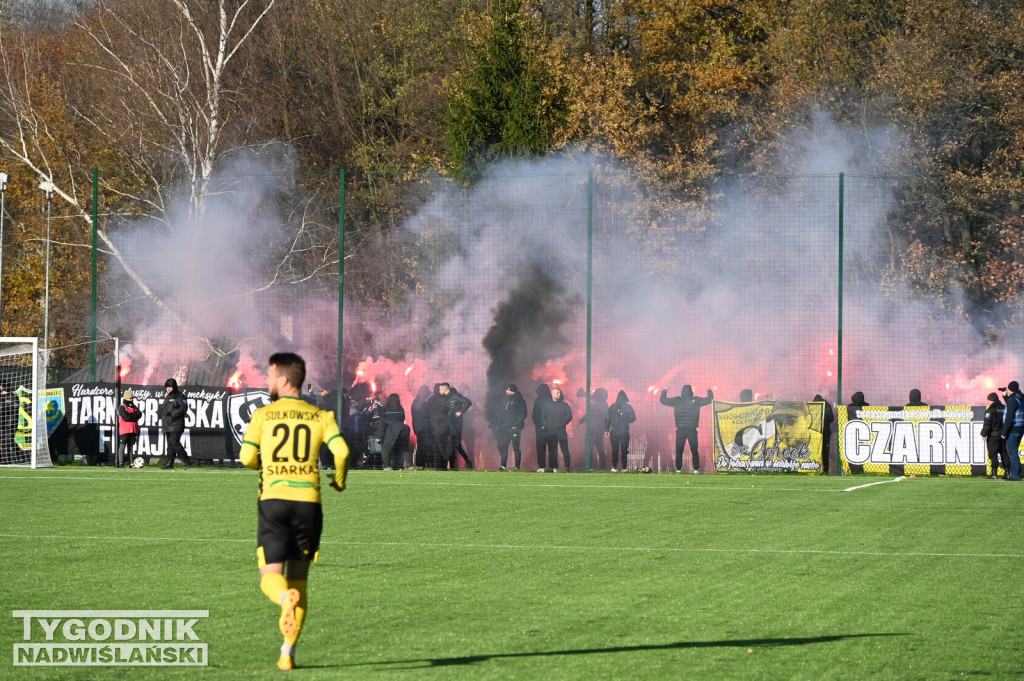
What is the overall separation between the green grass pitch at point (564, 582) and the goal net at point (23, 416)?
6.39 m

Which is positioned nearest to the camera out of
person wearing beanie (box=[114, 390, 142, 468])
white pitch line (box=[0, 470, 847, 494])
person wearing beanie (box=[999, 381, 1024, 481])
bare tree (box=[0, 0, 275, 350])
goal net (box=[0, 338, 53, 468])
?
white pitch line (box=[0, 470, 847, 494])

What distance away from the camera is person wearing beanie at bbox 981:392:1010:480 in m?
22.0

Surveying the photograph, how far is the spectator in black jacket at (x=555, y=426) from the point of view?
1011 inches

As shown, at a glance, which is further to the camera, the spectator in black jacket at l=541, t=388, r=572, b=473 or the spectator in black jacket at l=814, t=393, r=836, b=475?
the spectator in black jacket at l=541, t=388, r=572, b=473

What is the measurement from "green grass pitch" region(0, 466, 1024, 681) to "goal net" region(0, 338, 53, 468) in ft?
21.0

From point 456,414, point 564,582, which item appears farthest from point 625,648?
point 456,414

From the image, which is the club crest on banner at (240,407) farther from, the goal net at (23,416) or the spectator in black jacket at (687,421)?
the spectator in black jacket at (687,421)

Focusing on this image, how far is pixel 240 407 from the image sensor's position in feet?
84.2

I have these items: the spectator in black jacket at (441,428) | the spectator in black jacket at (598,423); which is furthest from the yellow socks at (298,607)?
the spectator in black jacket at (598,423)

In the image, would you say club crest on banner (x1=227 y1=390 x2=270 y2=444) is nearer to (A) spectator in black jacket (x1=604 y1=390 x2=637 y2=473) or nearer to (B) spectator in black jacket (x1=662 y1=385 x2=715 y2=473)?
(A) spectator in black jacket (x1=604 y1=390 x2=637 y2=473)

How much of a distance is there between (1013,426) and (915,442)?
2.06 metres

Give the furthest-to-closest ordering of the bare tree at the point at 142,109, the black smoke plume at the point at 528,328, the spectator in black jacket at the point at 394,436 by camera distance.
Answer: the bare tree at the point at 142,109
the black smoke plume at the point at 528,328
the spectator in black jacket at the point at 394,436

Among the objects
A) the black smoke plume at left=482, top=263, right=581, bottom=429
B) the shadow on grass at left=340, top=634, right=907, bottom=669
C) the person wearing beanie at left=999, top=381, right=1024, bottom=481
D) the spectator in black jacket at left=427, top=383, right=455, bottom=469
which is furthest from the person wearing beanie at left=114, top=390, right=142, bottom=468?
the shadow on grass at left=340, top=634, right=907, bottom=669

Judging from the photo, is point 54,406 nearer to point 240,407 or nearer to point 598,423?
point 240,407
